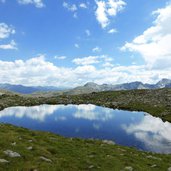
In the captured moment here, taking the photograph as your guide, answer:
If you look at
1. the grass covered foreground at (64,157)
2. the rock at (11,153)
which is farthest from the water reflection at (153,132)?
the rock at (11,153)

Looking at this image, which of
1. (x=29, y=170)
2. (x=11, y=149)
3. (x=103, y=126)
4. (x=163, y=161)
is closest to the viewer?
(x=29, y=170)

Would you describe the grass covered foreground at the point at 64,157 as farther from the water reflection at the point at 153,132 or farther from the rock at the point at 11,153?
the water reflection at the point at 153,132

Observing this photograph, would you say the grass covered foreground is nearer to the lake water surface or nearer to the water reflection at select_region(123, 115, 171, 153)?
the water reflection at select_region(123, 115, 171, 153)

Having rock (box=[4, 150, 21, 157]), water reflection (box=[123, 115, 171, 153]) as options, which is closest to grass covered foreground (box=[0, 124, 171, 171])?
rock (box=[4, 150, 21, 157])

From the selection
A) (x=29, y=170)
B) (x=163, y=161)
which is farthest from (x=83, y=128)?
(x=29, y=170)

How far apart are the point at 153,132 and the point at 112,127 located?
34.2ft

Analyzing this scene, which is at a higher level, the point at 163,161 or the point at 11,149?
the point at 11,149

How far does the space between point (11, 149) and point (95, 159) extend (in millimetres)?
7029

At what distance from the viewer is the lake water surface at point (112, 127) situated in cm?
5034

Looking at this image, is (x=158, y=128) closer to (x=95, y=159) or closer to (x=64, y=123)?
(x=64, y=123)

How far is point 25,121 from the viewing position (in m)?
75.2

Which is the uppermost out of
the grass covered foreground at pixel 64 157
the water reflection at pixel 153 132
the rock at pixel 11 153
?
the rock at pixel 11 153

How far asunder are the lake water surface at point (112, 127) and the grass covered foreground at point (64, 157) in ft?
55.4

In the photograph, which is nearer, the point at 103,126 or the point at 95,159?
the point at 95,159
